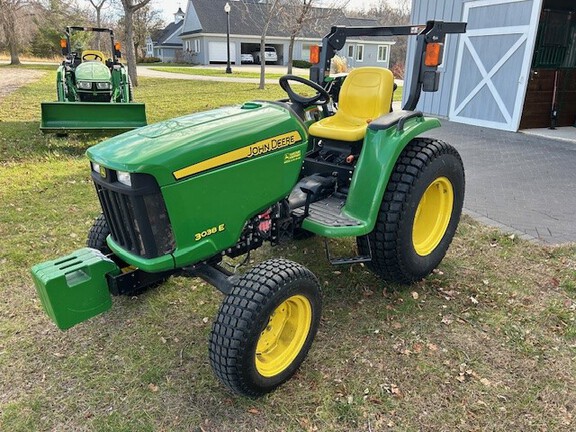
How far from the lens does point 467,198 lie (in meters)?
5.12

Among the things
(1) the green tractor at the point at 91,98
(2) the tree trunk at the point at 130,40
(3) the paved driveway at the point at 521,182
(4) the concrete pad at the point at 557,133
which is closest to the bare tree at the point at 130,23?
(2) the tree trunk at the point at 130,40

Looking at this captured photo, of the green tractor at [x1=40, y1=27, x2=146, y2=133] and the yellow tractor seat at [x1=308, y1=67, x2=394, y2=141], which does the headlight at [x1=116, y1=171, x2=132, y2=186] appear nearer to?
the yellow tractor seat at [x1=308, y1=67, x2=394, y2=141]

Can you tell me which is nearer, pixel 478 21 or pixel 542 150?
pixel 542 150

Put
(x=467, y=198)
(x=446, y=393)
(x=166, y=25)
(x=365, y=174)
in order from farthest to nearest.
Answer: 1. (x=166, y=25)
2. (x=467, y=198)
3. (x=365, y=174)
4. (x=446, y=393)

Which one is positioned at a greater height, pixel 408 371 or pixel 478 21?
pixel 478 21

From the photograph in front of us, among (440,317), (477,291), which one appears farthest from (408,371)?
(477,291)

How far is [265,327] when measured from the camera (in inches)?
88.0

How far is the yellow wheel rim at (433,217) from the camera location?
3396mm

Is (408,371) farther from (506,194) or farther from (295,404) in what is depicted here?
(506,194)

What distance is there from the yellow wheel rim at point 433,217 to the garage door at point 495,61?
578 centimetres

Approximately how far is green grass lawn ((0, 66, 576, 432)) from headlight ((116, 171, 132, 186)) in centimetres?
107

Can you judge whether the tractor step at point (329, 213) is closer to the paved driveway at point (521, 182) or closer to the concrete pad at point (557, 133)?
the paved driveway at point (521, 182)

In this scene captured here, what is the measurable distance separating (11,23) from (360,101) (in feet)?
110

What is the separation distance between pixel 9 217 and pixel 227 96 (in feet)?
33.9
